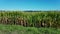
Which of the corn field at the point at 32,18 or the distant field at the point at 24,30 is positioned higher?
the corn field at the point at 32,18

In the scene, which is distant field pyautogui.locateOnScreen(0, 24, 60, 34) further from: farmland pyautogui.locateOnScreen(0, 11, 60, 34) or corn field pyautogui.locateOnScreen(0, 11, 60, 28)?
corn field pyautogui.locateOnScreen(0, 11, 60, 28)

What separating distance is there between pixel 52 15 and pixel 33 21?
1376 millimetres

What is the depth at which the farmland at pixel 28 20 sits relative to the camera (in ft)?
51.6

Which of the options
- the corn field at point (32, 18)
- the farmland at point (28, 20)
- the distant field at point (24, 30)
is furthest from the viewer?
the corn field at point (32, 18)

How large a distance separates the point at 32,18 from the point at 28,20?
0.38m

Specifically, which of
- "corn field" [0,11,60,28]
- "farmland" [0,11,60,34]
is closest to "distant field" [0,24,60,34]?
"farmland" [0,11,60,34]

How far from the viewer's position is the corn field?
16547 mm

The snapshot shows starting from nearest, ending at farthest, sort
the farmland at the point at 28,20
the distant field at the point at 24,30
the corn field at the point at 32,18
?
the distant field at the point at 24,30, the farmland at the point at 28,20, the corn field at the point at 32,18

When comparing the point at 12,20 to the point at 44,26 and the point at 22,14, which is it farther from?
the point at 44,26

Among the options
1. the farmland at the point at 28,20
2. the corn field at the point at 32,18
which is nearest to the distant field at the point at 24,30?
the farmland at the point at 28,20

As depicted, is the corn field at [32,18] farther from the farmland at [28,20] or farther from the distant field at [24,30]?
the distant field at [24,30]

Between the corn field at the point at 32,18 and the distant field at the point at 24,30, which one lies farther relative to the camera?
the corn field at the point at 32,18

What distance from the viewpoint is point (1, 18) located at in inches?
708

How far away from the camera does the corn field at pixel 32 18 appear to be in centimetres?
1655
